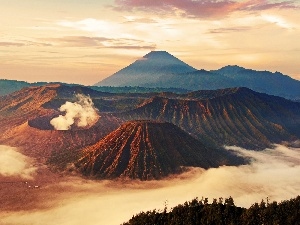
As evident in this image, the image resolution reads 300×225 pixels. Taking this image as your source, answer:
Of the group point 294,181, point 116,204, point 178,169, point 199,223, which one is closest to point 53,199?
point 116,204

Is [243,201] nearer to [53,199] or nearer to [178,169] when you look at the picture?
[178,169]

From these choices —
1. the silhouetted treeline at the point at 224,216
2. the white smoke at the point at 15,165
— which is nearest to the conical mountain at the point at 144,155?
the white smoke at the point at 15,165

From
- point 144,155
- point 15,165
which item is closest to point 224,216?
point 144,155

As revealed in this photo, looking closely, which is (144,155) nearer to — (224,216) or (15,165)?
(15,165)

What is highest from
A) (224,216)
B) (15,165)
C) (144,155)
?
(224,216)

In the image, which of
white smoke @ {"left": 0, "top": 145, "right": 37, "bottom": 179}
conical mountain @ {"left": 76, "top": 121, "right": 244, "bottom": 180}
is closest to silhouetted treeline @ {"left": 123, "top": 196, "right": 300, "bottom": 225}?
conical mountain @ {"left": 76, "top": 121, "right": 244, "bottom": 180}

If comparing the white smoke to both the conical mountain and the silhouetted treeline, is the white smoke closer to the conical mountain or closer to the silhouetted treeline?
the conical mountain
